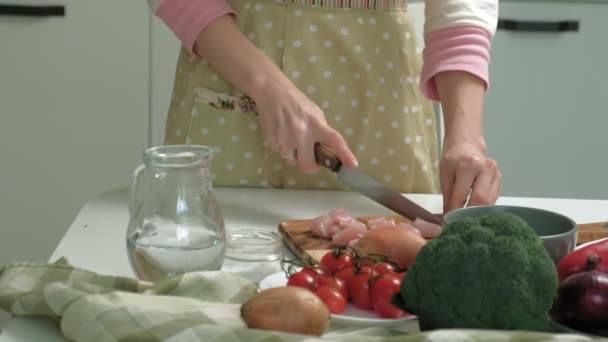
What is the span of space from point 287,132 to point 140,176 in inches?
14.9

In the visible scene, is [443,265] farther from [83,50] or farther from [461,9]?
[83,50]

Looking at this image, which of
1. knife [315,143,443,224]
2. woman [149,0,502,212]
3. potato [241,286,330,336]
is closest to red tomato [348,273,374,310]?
potato [241,286,330,336]

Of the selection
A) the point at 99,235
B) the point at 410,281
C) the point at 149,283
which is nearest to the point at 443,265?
the point at 410,281

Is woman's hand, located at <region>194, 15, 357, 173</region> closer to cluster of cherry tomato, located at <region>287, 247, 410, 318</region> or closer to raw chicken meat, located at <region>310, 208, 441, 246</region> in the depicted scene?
raw chicken meat, located at <region>310, 208, 441, 246</region>

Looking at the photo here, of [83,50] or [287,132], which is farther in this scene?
[83,50]

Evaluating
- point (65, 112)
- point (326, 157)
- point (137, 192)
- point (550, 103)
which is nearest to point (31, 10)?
point (65, 112)

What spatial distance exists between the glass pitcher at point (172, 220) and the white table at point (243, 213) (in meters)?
0.10

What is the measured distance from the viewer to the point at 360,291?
848 mm

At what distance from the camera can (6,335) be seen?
80cm

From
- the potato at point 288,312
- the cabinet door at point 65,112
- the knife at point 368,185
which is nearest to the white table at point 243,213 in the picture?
the knife at point 368,185

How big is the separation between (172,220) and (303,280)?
14 centimetres

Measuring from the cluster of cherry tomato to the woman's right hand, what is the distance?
13.3 inches

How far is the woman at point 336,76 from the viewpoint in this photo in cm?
136

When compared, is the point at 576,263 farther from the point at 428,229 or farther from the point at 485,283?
the point at 428,229
